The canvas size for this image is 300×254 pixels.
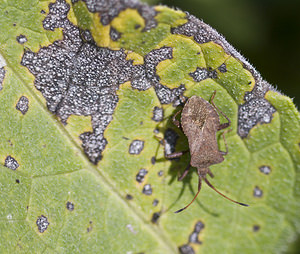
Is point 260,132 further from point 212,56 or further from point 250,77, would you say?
point 212,56

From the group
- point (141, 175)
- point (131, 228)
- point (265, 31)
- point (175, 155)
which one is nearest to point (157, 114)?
point (175, 155)

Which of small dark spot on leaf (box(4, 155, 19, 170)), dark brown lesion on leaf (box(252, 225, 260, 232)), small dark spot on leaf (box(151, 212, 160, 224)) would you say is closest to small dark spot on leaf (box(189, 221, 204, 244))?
small dark spot on leaf (box(151, 212, 160, 224))

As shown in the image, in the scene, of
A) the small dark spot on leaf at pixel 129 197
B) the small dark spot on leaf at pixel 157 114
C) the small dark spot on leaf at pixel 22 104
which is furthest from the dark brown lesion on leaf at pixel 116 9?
the small dark spot on leaf at pixel 129 197

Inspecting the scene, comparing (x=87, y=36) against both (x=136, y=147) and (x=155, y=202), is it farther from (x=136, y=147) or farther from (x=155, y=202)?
(x=155, y=202)

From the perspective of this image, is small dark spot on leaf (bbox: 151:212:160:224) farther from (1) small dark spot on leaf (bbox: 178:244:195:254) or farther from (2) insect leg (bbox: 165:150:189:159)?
(2) insect leg (bbox: 165:150:189:159)

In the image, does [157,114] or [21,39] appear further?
[157,114]

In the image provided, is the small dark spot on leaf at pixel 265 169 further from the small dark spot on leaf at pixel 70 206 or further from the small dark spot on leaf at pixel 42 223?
the small dark spot on leaf at pixel 42 223

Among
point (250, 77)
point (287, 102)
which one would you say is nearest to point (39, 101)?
point (250, 77)
